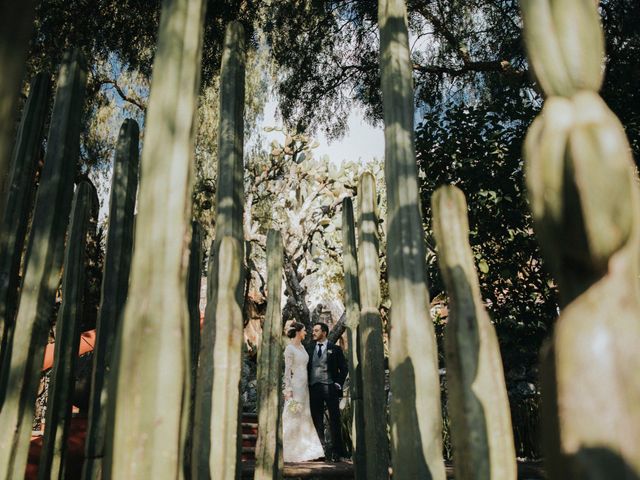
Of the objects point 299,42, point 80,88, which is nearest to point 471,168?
point 299,42

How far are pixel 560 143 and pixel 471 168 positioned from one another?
5.31 meters

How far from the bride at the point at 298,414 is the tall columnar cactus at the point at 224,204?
197 inches

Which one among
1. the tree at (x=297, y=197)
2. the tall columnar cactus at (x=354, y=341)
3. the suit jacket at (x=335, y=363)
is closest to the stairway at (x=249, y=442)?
the suit jacket at (x=335, y=363)

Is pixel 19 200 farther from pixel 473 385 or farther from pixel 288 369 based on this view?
pixel 288 369

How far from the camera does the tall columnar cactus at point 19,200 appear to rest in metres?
2.13

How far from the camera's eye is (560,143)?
821 mm

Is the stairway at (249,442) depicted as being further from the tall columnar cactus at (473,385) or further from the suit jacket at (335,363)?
the tall columnar cactus at (473,385)

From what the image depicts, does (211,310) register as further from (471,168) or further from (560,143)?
(471,168)

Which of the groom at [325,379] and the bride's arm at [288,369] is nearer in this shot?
the groom at [325,379]

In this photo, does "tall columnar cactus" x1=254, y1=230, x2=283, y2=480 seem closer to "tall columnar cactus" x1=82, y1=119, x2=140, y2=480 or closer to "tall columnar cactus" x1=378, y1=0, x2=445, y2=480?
"tall columnar cactus" x1=82, y1=119, x2=140, y2=480

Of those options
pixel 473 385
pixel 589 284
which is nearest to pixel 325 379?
pixel 473 385

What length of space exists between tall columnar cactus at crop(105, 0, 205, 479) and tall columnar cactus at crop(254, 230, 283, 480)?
1.61 metres

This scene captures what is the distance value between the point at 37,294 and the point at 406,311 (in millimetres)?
1294

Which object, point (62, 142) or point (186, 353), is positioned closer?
point (186, 353)
